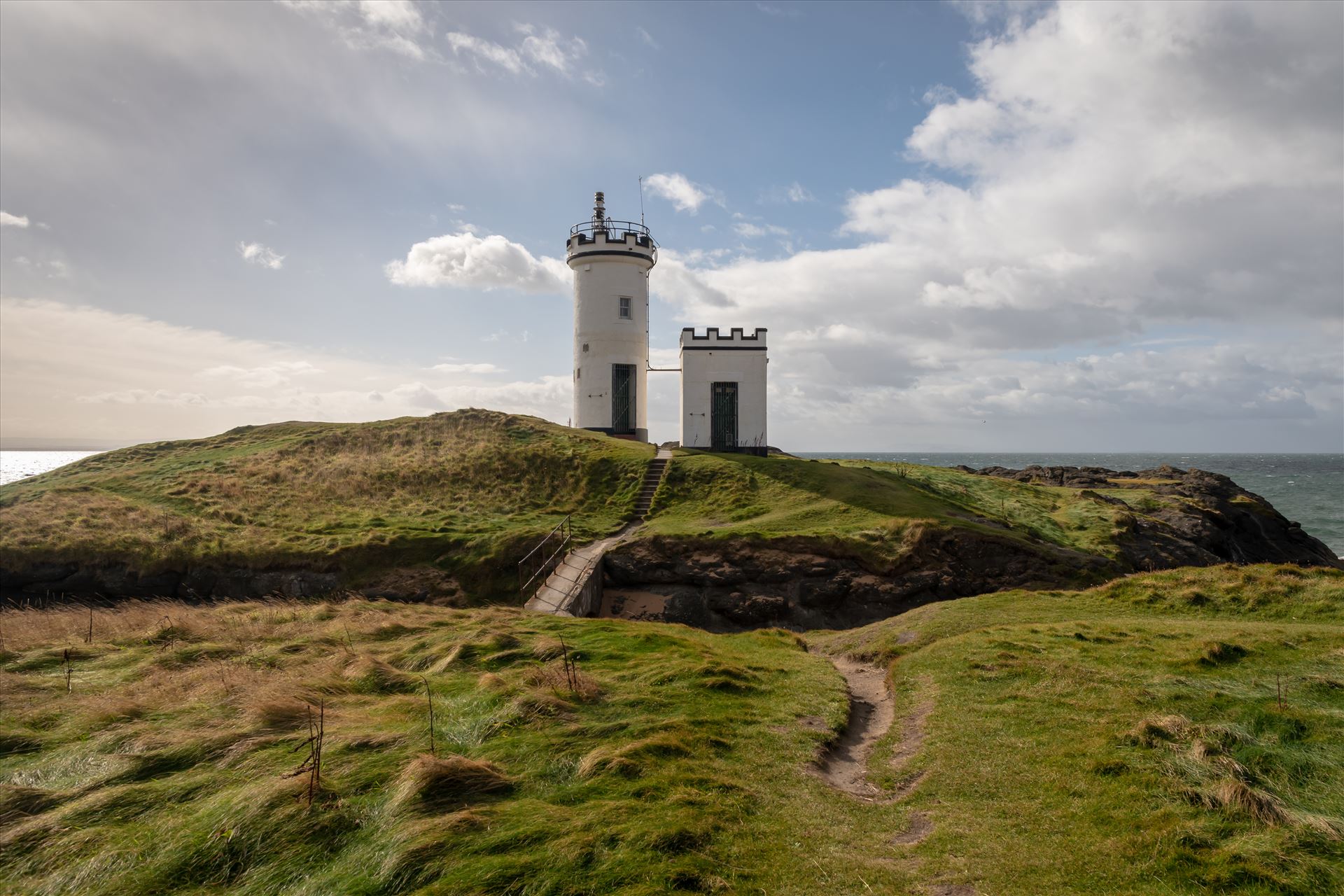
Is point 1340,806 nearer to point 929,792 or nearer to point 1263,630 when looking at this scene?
point 929,792

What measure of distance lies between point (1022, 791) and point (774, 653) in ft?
Result: 25.1

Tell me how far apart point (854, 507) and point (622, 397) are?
16.6m

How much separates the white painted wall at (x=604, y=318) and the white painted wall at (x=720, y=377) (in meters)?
4.55

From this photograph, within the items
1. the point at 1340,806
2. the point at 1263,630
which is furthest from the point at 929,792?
the point at 1263,630

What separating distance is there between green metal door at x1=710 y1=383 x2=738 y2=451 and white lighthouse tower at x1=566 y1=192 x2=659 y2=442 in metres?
5.53

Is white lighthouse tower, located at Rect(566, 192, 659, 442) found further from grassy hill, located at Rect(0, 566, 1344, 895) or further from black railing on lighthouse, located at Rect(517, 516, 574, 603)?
grassy hill, located at Rect(0, 566, 1344, 895)

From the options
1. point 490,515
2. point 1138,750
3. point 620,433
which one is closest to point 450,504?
point 490,515

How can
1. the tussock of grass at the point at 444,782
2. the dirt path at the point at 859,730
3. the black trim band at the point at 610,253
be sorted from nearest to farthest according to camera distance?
the tussock of grass at the point at 444,782
the dirt path at the point at 859,730
the black trim band at the point at 610,253

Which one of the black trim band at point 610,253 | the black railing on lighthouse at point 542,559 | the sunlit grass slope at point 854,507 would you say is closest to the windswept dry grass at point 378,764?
the black railing on lighthouse at point 542,559

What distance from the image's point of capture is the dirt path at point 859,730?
882 cm

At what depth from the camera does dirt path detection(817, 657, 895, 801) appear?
Answer: 8.82 metres

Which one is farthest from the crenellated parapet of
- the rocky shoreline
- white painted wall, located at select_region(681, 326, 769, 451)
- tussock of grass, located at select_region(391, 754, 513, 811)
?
tussock of grass, located at select_region(391, 754, 513, 811)

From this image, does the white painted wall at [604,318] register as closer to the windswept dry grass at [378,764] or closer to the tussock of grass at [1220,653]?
the windswept dry grass at [378,764]

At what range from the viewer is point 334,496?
29.8 metres
